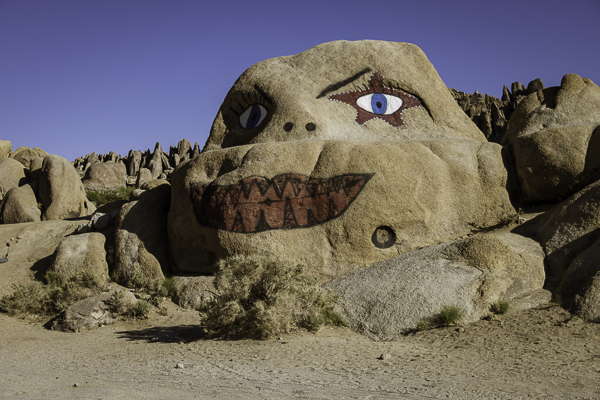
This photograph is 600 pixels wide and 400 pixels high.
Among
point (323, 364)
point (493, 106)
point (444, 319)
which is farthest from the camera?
point (493, 106)

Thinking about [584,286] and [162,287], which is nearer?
[584,286]

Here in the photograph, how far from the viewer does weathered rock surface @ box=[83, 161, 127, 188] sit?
25.6 metres

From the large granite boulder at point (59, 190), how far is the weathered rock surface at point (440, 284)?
33.2 ft

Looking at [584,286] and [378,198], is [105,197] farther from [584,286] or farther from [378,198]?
[584,286]

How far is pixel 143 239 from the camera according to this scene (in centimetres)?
945

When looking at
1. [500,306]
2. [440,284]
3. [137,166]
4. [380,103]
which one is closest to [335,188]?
[440,284]

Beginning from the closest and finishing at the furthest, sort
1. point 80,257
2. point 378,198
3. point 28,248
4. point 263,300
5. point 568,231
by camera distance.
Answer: point 263,300, point 568,231, point 378,198, point 80,257, point 28,248

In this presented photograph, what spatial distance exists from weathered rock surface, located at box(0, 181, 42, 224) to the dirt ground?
26.1ft

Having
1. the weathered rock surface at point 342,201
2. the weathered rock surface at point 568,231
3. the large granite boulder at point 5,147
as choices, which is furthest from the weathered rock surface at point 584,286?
A: the large granite boulder at point 5,147

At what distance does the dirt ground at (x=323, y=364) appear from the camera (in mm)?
3975

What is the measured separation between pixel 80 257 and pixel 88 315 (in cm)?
229

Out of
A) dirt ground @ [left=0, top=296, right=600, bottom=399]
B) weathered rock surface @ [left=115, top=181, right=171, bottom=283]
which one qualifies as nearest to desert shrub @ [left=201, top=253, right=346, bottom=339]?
dirt ground @ [left=0, top=296, right=600, bottom=399]

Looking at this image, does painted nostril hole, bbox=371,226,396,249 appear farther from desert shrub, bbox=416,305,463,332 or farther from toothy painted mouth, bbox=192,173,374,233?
desert shrub, bbox=416,305,463,332

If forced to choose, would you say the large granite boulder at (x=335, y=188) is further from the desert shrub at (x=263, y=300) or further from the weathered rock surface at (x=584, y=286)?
the weathered rock surface at (x=584, y=286)
